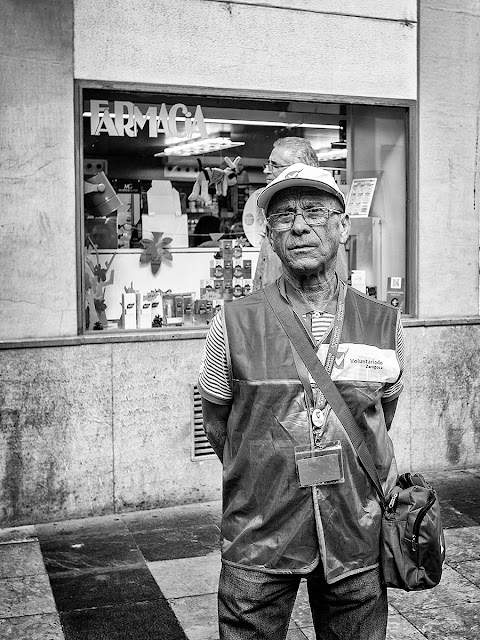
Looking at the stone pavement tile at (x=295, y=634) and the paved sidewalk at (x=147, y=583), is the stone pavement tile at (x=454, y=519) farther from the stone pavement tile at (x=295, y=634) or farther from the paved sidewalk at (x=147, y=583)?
the stone pavement tile at (x=295, y=634)

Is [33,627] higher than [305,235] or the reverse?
the reverse

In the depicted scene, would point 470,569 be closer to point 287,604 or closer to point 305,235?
point 287,604

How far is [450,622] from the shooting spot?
480cm

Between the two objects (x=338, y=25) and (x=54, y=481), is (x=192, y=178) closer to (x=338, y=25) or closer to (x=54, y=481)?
(x=338, y=25)

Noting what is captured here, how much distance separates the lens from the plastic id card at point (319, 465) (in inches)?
112

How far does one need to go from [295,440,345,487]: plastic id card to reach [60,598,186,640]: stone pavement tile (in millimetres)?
2125

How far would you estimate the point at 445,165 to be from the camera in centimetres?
759

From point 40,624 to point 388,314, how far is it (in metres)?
2.68

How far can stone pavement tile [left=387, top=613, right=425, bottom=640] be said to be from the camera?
4641 mm

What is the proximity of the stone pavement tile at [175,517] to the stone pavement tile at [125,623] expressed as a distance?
137 centimetres

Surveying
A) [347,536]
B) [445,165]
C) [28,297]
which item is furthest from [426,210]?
[347,536]

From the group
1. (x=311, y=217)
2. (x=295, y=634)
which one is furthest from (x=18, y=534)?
(x=311, y=217)

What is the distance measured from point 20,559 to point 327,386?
3513 millimetres

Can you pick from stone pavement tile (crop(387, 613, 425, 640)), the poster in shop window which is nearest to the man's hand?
stone pavement tile (crop(387, 613, 425, 640))
